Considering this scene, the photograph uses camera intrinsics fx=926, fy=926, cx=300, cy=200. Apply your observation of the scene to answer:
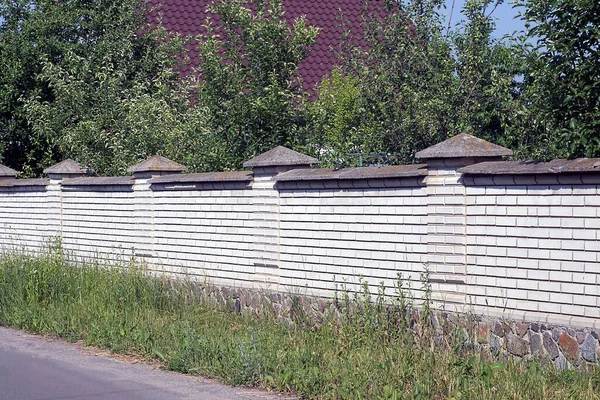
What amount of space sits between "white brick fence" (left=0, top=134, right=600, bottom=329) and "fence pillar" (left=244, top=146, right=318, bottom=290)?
0.01 meters

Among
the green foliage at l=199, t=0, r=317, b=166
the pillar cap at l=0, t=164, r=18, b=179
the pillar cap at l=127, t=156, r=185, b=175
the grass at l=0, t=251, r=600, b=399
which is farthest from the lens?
the pillar cap at l=0, t=164, r=18, b=179

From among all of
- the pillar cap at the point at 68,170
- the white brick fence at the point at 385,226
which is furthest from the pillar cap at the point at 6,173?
the white brick fence at the point at 385,226

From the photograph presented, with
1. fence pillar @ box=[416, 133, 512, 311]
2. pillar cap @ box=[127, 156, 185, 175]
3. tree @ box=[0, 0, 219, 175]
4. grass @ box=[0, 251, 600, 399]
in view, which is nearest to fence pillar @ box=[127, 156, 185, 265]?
pillar cap @ box=[127, 156, 185, 175]

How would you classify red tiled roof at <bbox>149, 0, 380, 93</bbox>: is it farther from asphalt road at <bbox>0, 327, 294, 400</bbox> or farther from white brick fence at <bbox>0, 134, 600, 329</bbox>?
asphalt road at <bbox>0, 327, 294, 400</bbox>

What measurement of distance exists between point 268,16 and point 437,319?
6.66m

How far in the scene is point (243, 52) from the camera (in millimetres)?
13523

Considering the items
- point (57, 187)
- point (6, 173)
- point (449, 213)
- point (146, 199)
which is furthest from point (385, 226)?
point (6, 173)

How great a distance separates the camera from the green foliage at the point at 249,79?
1305 cm

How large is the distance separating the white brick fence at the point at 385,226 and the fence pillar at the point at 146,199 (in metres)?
0.02

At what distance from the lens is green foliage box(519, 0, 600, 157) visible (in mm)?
8109

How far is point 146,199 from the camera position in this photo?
1296cm

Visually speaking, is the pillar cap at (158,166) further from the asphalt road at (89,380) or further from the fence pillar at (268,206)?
the asphalt road at (89,380)

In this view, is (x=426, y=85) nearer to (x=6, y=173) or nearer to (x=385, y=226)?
(x=385, y=226)

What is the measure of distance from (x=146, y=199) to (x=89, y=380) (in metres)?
4.72
